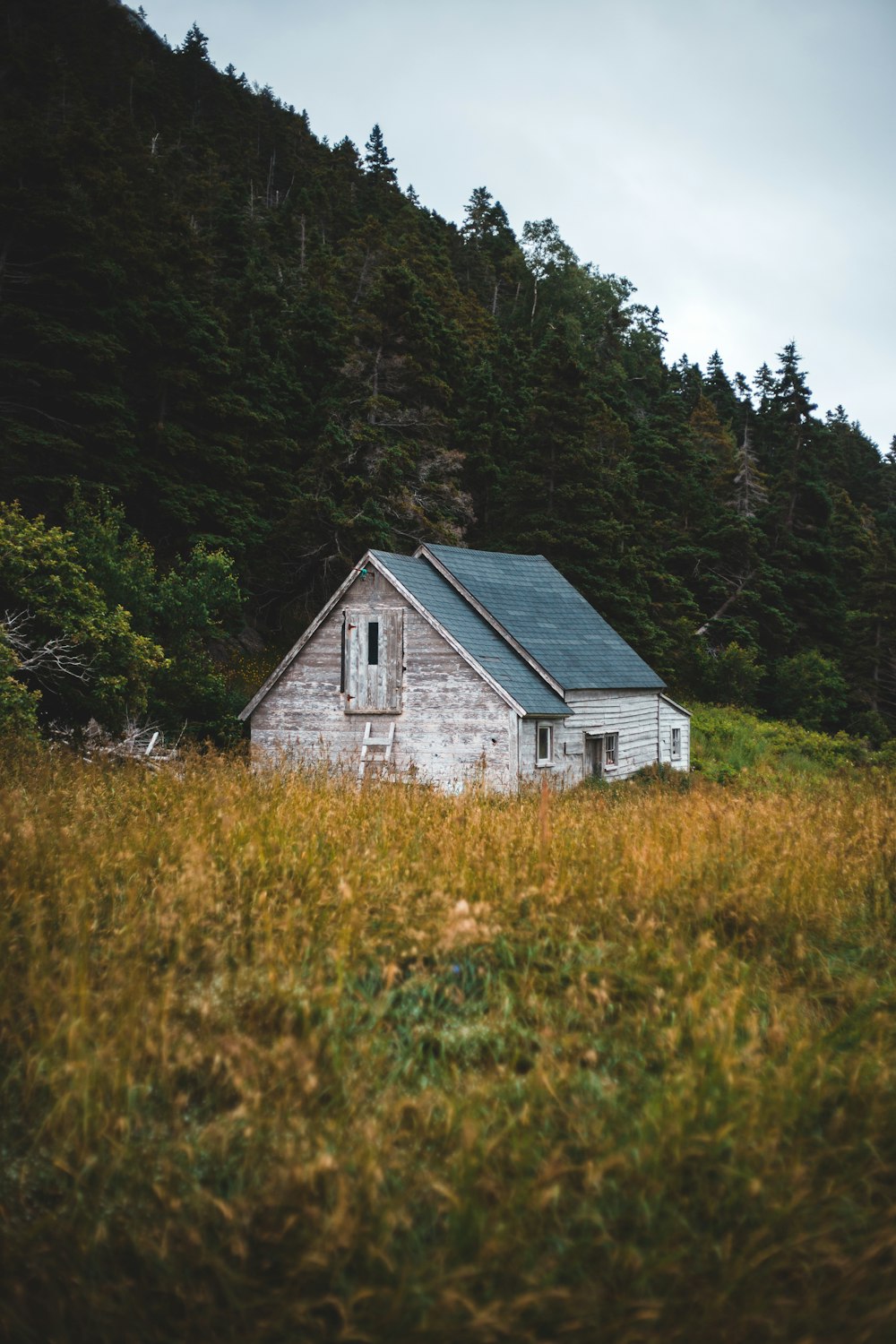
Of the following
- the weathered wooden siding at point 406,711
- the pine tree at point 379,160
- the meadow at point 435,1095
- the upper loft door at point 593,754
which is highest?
the pine tree at point 379,160

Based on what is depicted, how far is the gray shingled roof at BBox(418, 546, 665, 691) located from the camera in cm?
2280

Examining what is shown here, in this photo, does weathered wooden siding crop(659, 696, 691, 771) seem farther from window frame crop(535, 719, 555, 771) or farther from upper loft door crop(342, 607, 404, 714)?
upper loft door crop(342, 607, 404, 714)

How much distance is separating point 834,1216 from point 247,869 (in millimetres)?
3518

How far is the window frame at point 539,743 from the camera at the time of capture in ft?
66.8

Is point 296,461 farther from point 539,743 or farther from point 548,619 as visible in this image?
point 539,743

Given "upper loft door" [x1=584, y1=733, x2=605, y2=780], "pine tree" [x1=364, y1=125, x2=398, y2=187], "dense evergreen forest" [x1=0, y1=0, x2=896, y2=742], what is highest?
"pine tree" [x1=364, y1=125, x2=398, y2=187]

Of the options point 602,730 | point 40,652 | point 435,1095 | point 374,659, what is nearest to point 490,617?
point 374,659

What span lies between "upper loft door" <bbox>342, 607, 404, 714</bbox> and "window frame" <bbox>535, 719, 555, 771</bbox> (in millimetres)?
3314

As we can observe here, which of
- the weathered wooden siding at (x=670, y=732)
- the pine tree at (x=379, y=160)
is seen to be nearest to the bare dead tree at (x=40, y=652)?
the weathered wooden siding at (x=670, y=732)

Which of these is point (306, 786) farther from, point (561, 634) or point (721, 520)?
point (721, 520)

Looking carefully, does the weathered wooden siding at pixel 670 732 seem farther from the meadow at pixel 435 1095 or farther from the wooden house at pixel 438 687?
the meadow at pixel 435 1095

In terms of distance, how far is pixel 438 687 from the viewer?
20281 millimetres

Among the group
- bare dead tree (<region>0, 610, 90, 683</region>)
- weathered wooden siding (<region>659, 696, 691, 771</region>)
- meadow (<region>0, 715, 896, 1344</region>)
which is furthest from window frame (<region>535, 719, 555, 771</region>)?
meadow (<region>0, 715, 896, 1344</region>)

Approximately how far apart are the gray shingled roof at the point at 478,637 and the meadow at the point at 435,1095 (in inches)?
565
